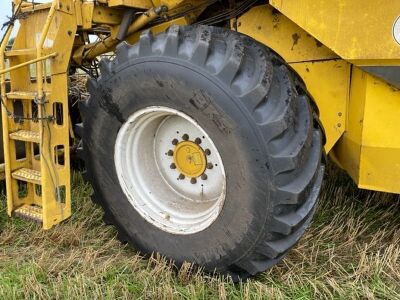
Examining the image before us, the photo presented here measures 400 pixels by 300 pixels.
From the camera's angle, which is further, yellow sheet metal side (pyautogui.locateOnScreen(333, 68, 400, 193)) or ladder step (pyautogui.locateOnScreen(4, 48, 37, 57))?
ladder step (pyautogui.locateOnScreen(4, 48, 37, 57))

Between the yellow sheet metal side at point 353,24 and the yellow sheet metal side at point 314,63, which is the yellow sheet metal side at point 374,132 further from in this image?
the yellow sheet metal side at point 353,24

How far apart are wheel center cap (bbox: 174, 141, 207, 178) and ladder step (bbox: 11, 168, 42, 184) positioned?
0.86 metres

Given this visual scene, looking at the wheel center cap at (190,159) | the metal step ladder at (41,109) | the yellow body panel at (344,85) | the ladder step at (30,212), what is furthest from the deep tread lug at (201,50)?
the ladder step at (30,212)

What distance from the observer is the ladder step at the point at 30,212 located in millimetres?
2836

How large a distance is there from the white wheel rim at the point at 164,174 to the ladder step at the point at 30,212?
1.86 ft

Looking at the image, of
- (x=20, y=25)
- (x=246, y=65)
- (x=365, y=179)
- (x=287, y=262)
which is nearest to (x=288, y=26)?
(x=246, y=65)

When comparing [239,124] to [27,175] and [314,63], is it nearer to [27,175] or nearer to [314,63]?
[314,63]

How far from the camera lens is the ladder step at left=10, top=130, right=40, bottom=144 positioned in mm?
2844

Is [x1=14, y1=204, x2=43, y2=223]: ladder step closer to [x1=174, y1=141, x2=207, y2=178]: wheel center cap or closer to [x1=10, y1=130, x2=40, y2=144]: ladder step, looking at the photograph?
[x1=10, y1=130, x2=40, y2=144]: ladder step

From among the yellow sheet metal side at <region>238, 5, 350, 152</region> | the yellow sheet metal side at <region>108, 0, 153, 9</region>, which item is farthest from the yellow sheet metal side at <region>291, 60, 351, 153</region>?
the yellow sheet metal side at <region>108, 0, 153, 9</region>

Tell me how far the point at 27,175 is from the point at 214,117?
1372 millimetres

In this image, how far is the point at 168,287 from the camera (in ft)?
7.67

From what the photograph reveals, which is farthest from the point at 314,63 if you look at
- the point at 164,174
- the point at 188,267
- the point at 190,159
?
the point at 188,267

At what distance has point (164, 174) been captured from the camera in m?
2.86
